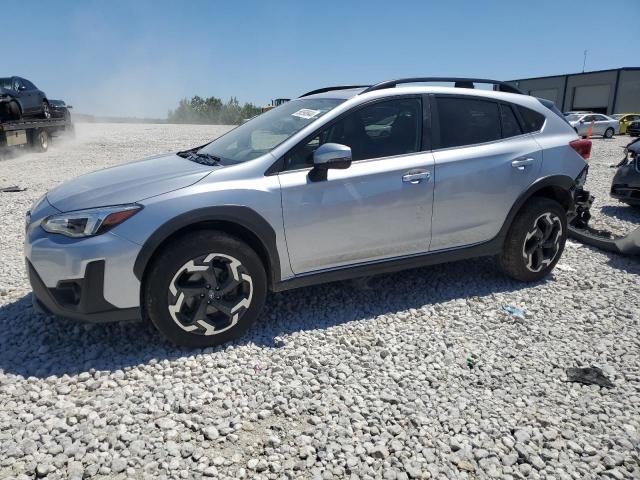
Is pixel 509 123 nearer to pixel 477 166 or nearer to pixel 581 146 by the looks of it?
pixel 477 166

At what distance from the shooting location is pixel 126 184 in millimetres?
3365

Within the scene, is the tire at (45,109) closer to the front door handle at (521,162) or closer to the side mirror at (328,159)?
the side mirror at (328,159)

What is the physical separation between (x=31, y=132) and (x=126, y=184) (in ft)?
50.6

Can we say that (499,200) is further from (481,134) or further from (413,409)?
(413,409)

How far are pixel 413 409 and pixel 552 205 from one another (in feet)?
9.00

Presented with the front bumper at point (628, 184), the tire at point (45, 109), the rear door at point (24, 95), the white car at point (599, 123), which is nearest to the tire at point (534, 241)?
the front bumper at point (628, 184)

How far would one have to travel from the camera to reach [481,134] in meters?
4.30

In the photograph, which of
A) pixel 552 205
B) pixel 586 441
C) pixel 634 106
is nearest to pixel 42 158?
pixel 552 205

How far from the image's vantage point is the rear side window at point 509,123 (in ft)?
14.6

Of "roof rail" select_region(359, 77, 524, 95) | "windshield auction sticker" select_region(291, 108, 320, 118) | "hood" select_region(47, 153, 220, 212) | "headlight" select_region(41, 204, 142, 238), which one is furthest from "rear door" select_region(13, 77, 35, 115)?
"roof rail" select_region(359, 77, 524, 95)

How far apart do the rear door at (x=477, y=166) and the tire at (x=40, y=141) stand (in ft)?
53.0

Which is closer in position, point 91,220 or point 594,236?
point 91,220

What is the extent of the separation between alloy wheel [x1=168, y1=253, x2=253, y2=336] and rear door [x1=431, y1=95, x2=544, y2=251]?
5.58ft

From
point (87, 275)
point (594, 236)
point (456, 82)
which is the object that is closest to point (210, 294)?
point (87, 275)
